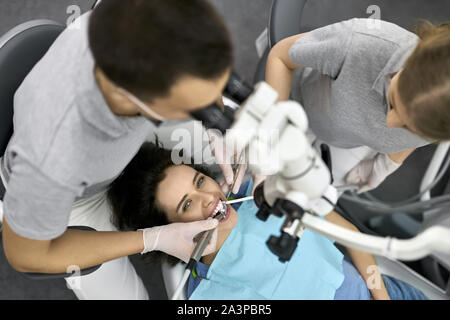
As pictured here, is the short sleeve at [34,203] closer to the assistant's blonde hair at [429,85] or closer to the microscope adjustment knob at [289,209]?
the microscope adjustment knob at [289,209]

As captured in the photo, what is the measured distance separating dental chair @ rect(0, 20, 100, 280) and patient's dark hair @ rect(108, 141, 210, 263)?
0.97 ft

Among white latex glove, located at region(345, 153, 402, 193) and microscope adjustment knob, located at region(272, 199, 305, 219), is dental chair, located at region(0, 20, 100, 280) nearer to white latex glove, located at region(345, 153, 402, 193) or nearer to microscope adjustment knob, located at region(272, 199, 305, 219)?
microscope adjustment knob, located at region(272, 199, 305, 219)

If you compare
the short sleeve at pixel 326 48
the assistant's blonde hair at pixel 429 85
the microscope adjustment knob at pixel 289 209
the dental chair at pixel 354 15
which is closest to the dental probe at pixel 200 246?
the dental chair at pixel 354 15

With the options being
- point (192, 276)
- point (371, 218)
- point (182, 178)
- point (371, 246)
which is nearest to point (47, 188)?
point (182, 178)

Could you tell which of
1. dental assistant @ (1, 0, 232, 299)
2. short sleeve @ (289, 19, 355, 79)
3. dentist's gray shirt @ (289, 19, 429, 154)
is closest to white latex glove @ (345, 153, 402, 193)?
dentist's gray shirt @ (289, 19, 429, 154)

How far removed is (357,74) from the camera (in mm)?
995

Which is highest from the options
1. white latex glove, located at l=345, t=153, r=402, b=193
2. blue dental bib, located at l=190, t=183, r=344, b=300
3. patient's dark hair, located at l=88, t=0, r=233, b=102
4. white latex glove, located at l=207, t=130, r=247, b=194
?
patient's dark hair, located at l=88, t=0, r=233, b=102

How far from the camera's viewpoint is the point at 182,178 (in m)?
1.23

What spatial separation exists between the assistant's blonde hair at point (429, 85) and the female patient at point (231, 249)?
620mm

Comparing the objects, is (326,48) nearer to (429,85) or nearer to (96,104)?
(429,85)

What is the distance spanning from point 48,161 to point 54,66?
0.22 metres

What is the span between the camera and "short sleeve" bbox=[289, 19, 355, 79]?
98cm
